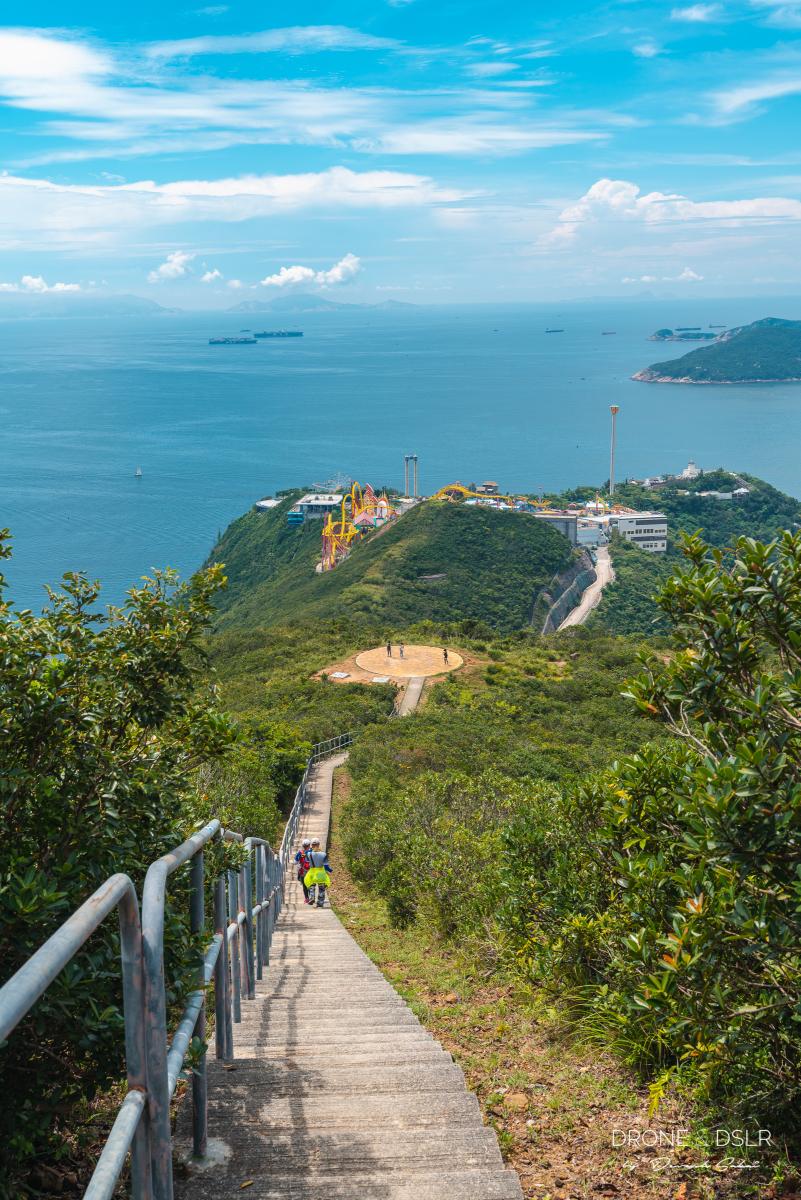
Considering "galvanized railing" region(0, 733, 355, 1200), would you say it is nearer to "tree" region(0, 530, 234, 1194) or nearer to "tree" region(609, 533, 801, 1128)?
"tree" region(0, 530, 234, 1194)

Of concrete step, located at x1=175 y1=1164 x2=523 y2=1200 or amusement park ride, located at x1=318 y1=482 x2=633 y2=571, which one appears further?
amusement park ride, located at x1=318 y1=482 x2=633 y2=571

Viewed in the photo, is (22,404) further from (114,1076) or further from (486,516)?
(114,1076)

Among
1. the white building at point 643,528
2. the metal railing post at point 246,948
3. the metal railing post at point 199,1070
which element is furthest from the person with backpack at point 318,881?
the white building at point 643,528

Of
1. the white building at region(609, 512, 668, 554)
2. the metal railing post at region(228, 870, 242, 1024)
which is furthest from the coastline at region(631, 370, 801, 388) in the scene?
the metal railing post at region(228, 870, 242, 1024)

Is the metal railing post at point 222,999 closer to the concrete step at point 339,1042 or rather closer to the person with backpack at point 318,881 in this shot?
the concrete step at point 339,1042

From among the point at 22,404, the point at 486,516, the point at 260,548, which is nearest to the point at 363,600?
the point at 486,516

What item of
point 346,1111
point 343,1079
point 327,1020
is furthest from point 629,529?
point 346,1111
